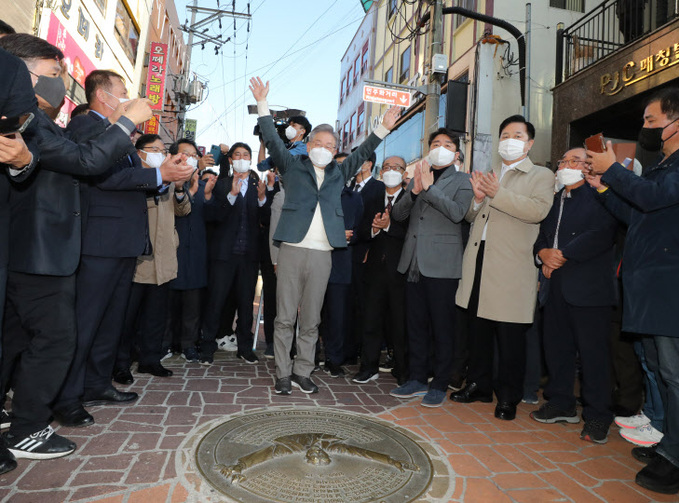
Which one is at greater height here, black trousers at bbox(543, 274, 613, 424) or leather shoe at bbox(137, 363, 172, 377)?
black trousers at bbox(543, 274, 613, 424)

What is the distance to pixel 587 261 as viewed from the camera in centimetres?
322

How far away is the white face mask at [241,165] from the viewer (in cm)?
459

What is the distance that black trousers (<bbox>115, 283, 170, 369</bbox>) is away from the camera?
384 centimetres

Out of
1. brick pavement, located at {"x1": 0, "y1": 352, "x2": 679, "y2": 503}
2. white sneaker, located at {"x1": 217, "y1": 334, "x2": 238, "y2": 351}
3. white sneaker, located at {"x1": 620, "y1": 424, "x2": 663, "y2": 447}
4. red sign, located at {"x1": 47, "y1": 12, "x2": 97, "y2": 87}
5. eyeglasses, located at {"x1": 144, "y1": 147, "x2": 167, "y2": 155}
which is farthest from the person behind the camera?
red sign, located at {"x1": 47, "y1": 12, "x2": 97, "y2": 87}

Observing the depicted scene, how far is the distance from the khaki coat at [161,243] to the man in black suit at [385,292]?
76.0 inches

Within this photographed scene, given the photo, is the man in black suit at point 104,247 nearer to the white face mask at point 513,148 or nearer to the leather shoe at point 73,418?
the leather shoe at point 73,418

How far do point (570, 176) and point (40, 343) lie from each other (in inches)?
153

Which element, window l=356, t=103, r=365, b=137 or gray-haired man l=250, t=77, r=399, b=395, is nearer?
gray-haired man l=250, t=77, r=399, b=395

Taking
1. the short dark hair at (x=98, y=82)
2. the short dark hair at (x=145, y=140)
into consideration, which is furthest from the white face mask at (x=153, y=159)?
the short dark hair at (x=98, y=82)

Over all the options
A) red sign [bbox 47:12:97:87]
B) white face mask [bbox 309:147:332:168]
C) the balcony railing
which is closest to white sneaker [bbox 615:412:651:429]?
white face mask [bbox 309:147:332:168]

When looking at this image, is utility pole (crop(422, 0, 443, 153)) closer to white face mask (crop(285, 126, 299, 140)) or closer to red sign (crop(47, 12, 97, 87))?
white face mask (crop(285, 126, 299, 140))

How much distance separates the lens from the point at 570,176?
342 cm

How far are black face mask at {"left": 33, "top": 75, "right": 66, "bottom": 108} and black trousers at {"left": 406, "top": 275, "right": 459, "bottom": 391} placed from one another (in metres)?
2.91

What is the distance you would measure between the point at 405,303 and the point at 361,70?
23.6m
